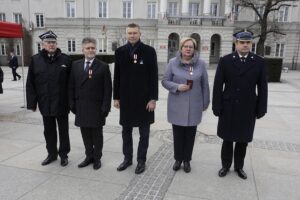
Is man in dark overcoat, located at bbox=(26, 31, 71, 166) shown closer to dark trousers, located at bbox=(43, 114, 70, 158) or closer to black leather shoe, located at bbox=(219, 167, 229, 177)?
dark trousers, located at bbox=(43, 114, 70, 158)

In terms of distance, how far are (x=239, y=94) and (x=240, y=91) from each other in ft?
0.14

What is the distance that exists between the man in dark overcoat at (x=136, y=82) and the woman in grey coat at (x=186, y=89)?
28cm

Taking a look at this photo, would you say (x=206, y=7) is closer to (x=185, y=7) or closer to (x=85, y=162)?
(x=185, y=7)

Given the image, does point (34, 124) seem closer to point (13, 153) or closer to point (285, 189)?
point (13, 153)

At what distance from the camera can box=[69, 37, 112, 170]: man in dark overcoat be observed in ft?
14.3

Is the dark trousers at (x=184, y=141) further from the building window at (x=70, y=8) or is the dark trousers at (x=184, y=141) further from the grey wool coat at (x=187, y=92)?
the building window at (x=70, y=8)

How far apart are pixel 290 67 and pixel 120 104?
124 ft

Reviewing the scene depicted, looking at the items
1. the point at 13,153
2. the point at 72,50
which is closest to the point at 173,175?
the point at 13,153

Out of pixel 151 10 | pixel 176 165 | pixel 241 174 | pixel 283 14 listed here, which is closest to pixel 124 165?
pixel 176 165

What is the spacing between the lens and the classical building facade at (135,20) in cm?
3697

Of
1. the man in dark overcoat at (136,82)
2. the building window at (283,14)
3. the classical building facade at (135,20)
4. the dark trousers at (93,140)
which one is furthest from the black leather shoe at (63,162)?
the building window at (283,14)

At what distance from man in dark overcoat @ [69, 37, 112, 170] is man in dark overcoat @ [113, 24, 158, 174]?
7.1 inches

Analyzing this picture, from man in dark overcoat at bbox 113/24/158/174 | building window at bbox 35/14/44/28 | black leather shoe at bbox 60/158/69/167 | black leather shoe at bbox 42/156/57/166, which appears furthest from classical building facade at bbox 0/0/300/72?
man in dark overcoat at bbox 113/24/158/174

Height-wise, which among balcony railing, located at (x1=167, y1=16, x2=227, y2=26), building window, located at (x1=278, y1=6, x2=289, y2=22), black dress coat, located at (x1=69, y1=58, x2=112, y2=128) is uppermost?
building window, located at (x1=278, y1=6, x2=289, y2=22)
